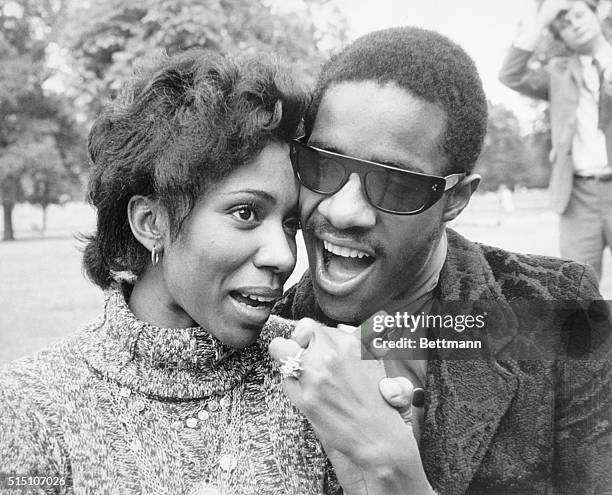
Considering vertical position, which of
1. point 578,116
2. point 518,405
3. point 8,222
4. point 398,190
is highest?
point 398,190

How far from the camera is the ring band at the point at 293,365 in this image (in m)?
1.68

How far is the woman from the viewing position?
5.90 feet

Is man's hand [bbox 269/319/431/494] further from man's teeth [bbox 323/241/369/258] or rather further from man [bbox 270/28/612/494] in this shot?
man's teeth [bbox 323/241/369/258]

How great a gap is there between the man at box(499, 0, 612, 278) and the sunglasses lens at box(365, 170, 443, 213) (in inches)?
104

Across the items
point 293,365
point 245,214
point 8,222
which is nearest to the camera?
point 293,365

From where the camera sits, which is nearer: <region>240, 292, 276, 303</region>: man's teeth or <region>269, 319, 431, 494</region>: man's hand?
<region>269, 319, 431, 494</region>: man's hand

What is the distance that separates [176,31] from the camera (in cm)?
923

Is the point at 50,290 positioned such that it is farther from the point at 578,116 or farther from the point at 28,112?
the point at 28,112

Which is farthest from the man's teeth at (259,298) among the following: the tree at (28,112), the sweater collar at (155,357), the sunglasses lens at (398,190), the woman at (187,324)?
the tree at (28,112)

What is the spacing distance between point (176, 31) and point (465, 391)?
7987 millimetres

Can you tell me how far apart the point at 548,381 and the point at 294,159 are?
1.01m

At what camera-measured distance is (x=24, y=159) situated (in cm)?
2681

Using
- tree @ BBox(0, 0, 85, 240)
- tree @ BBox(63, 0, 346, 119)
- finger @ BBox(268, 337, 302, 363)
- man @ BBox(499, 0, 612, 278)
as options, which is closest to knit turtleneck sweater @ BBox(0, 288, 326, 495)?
finger @ BBox(268, 337, 302, 363)

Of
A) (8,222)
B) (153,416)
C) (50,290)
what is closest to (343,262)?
(153,416)
